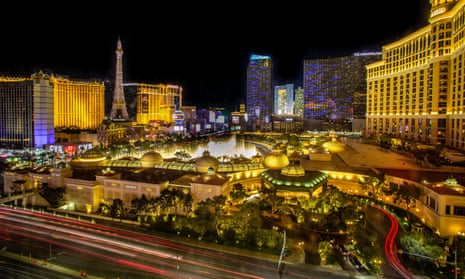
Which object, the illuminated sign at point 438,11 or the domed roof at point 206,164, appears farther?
the illuminated sign at point 438,11

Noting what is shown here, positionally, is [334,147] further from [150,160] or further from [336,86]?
[336,86]

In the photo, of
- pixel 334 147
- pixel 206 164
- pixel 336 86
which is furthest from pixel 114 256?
pixel 336 86

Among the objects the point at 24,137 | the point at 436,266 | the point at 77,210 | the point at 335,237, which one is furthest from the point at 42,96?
the point at 436,266

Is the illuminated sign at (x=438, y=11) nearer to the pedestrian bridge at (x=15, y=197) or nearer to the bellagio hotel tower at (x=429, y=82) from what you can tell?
the bellagio hotel tower at (x=429, y=82)

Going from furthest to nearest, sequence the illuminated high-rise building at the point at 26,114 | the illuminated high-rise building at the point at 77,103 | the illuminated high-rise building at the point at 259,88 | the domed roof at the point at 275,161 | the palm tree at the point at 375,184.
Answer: the illuminated high-rise building at the point at 259,88 → the illuminated high-rise building at the point at 77,103 → the illuminated high-rise building at the point at 26,114 → the domed roof at the point at 275,161 → the palm tree at the point at 375,184

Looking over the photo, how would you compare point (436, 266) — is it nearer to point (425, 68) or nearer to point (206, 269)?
point (206, 269)

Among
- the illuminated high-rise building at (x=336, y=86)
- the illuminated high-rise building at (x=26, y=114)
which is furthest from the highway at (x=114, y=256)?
the illuminated high-rise building at (x=336, y=86)
